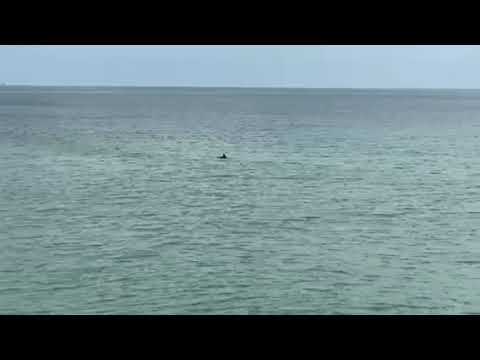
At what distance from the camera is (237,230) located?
21859 mm

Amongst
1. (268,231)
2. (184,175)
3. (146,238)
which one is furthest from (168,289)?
(184,175)

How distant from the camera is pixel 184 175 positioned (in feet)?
113

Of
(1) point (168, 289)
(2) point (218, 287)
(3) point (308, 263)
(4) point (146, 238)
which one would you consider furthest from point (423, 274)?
(4) point (146, 238)

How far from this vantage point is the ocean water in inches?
557

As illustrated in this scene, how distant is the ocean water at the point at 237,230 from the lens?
14.1m

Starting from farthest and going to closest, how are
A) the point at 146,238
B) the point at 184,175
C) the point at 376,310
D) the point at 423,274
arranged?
the point at 184,175 < the point at 146,238 < the point at 423,274 < the point at 376,310

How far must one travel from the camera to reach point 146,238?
20.2 meters
